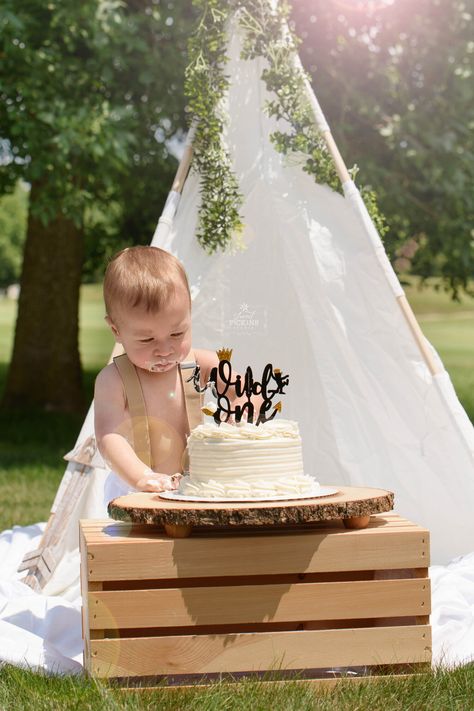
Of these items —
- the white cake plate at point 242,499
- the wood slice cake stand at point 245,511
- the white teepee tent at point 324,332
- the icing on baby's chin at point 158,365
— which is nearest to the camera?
the wood slice cake stand at point 245,511

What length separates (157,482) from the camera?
3.70 metres


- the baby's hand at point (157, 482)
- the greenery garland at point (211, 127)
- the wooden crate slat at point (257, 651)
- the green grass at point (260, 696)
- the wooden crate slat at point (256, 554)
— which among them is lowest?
the green grass at point (260, 696)

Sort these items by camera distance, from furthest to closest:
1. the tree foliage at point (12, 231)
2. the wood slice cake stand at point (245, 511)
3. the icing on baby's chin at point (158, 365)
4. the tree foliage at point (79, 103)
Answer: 1. the tree foliage at point (12, 231)
2. the tree foliage at point (79, 103)
3. the icing on baby's chin at point (158, 365)
4. the wood slice cake stand at point (245, 511)

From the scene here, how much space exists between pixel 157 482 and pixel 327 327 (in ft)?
7.17

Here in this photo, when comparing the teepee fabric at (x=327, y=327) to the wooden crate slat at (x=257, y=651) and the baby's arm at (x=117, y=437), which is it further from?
the wooden crate slat at (x=257, y=651)

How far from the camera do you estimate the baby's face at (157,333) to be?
152 inches

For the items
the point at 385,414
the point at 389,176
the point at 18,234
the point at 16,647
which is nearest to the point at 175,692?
the point at 16,647

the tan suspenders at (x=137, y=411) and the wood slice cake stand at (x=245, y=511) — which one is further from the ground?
the tan suspenders at (x=137, y=411)

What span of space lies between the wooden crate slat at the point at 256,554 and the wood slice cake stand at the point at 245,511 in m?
0.08


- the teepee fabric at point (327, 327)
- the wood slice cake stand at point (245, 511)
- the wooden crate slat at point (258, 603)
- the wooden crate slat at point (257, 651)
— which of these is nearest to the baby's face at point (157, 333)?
the wood slice cake stand at point (245, 511)

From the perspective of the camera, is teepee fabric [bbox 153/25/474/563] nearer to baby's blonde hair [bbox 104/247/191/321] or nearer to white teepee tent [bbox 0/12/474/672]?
white teepee tent [bbox 0/12/474/672]

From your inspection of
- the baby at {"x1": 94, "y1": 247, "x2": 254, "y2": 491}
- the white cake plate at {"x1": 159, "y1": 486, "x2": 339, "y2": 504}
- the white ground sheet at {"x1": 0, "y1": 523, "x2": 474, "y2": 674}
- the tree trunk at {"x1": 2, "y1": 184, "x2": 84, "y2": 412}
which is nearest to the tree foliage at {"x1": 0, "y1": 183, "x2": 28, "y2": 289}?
the tree trunk at {"x1": 2, "y1": 184, "x2": 84, "y2": 412}

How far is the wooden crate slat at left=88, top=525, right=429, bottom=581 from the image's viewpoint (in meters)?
3.28

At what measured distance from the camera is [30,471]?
9750mm
